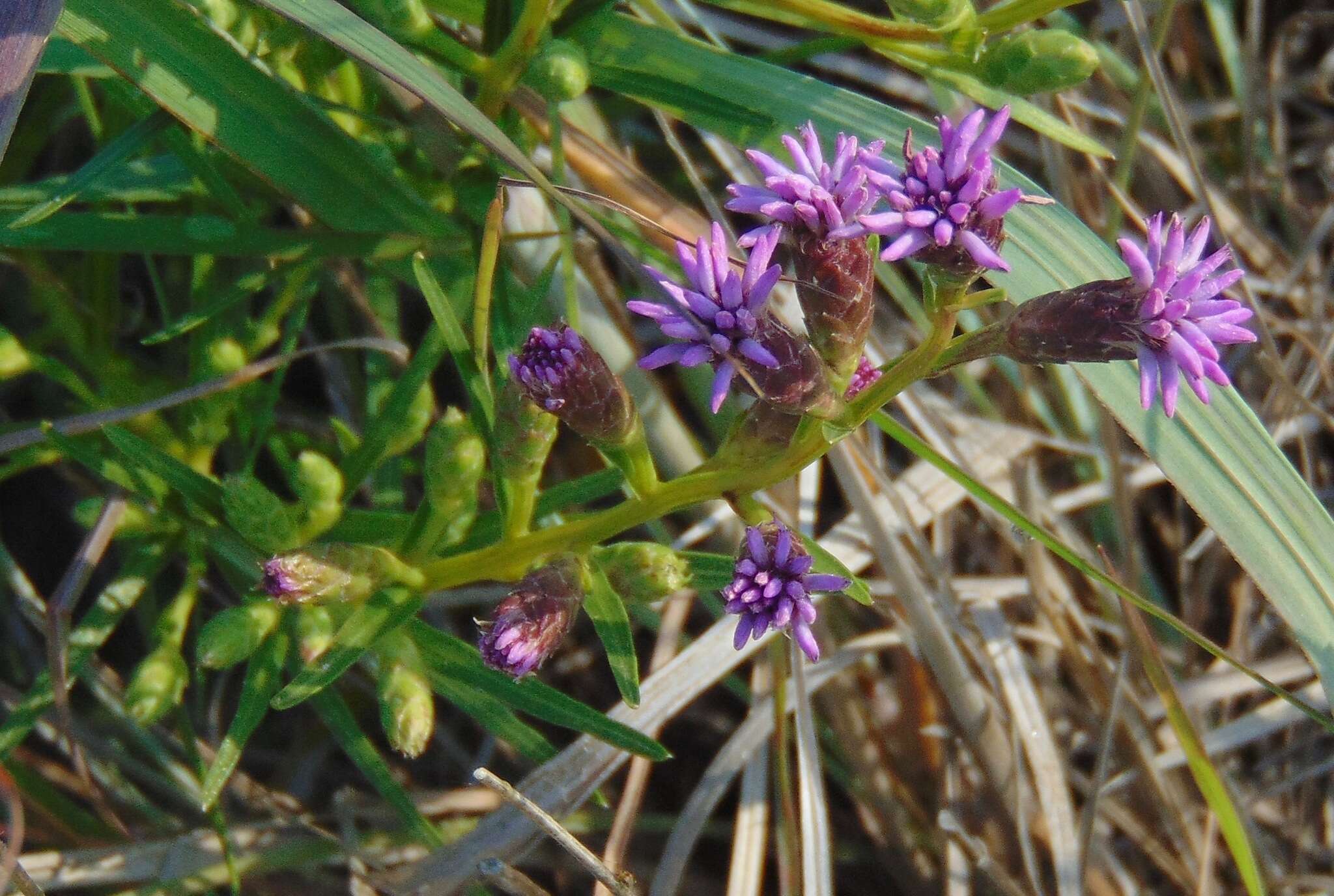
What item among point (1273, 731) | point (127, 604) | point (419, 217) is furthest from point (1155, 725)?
point (127, 604)

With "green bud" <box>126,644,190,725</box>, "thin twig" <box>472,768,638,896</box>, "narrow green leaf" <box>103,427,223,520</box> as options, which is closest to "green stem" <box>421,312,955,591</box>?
"thin twig" <box>472,768,638,896</box>

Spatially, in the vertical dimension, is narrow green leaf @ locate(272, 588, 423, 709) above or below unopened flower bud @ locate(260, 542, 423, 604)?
below

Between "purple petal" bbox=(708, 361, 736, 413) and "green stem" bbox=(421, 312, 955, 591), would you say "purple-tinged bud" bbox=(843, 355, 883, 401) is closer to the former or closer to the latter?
"green stem" bbox=(421, 312, 955, 591)

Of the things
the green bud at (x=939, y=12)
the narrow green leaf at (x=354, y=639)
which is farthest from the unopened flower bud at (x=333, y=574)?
the green bud at (x=939, y=12)

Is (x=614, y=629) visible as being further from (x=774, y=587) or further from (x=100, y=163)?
(x=100, y=163)

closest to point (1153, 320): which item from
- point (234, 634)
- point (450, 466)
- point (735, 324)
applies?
point (735, 324)

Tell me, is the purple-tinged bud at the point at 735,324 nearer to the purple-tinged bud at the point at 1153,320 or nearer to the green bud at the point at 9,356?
the purple-tinged bud at the point at 1153,320
